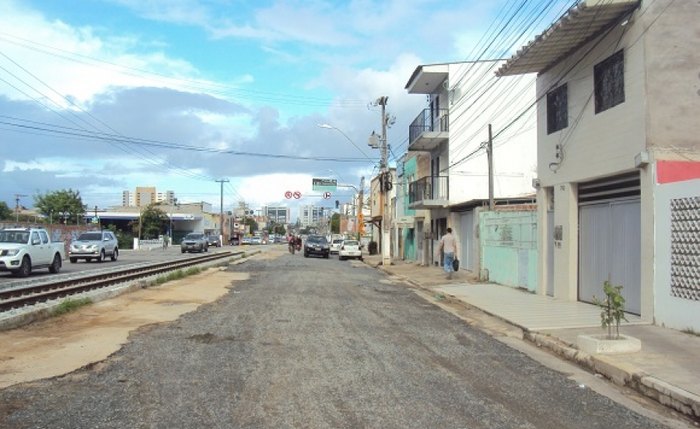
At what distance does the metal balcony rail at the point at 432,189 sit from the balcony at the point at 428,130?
6.19 feet

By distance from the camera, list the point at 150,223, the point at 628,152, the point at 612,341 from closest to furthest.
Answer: the point at 612,341
the point at 628,152
the point at 150,223

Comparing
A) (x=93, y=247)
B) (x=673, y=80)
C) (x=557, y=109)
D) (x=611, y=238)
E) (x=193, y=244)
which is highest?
(x=557, y=109)

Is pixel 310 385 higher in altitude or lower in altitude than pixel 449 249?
lower

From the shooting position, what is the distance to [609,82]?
43.0 ft

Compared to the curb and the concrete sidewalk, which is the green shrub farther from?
the curb

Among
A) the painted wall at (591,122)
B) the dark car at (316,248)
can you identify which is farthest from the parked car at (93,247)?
the painted wall at (591,122)

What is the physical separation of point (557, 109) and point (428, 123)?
17.9 metres

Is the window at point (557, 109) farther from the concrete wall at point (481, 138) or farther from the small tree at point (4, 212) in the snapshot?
the small tree at point (4, 212)

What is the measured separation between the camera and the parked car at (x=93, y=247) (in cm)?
3250

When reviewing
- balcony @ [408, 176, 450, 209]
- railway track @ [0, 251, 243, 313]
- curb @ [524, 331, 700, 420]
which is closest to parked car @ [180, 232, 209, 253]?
balcony @ [408, 176, 450, 209]

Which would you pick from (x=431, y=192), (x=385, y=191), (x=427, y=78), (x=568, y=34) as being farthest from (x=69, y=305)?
(x=385, y=191)

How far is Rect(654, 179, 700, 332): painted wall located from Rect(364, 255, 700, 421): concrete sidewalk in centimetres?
33

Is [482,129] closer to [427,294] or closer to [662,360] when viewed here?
[427,294]

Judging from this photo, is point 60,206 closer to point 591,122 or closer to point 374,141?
point 374,141
